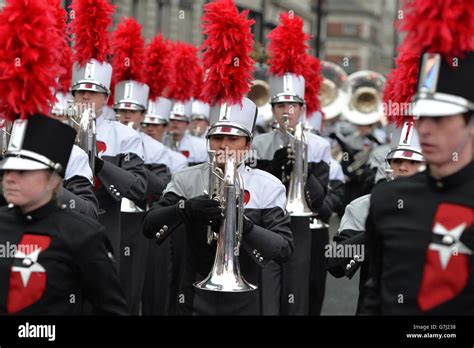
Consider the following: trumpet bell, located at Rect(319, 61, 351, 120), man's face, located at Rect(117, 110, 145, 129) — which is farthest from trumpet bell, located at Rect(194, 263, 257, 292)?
trumpet bell, located at Rect(319, 61, 351, 120)

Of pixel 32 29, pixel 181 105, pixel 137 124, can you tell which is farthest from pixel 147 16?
pixel 32 29

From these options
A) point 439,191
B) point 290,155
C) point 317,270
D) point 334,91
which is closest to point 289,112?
point 290,155

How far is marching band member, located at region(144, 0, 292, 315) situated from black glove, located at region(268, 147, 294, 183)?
6.35 feet

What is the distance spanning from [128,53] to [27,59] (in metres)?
5.22

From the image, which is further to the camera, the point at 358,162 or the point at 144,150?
the point at 358,162

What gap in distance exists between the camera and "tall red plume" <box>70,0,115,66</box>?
8797 mm

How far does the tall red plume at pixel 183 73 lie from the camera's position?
12.9 meters

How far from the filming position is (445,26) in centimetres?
433

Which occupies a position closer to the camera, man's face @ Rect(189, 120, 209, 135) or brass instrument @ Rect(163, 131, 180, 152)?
brass instrument @ Rect(163, 131, 180, 152)

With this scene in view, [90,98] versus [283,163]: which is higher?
[90,98]

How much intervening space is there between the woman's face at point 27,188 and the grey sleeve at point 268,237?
1.67m

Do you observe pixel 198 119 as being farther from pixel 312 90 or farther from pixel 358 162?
pixel 358 162

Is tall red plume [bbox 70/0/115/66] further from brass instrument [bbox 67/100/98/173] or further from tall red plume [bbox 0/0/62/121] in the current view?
tall red plume [bbox 0/0/62/121]

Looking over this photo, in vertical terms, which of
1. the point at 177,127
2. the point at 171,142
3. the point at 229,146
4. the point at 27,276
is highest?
the point at 177,127
